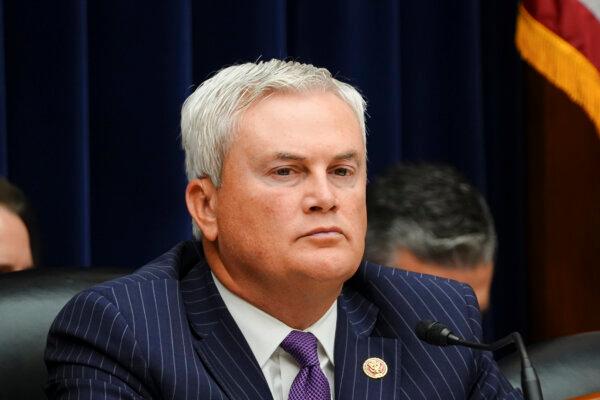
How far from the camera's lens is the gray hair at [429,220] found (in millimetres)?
2924

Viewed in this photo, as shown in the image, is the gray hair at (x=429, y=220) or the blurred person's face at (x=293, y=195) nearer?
the blurred person's face at (x=293, y=195)

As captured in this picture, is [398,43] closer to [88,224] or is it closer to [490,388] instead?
[88,224]

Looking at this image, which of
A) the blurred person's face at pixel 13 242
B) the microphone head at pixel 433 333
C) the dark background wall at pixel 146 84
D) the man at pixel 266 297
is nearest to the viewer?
the microphone head at pixel 433 333

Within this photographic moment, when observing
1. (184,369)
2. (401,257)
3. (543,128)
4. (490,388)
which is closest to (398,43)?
(543,128)

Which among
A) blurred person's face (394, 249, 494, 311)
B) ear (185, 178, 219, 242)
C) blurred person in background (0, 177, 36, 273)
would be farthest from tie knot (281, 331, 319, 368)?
blurred person in background (0, 177, 36, 273)

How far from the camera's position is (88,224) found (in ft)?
10.6

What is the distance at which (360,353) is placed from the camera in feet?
6.83

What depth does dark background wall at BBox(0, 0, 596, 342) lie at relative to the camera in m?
3.17

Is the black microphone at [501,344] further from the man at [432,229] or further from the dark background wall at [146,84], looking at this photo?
the dark background wall at [146,84]

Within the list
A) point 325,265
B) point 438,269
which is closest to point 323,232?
point 325,265

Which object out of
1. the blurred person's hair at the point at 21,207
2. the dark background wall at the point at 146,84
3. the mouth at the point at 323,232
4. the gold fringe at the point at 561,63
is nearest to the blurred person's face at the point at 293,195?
the mouth at the point at 323,232

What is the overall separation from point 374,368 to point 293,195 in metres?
0.35

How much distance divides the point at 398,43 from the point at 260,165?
1849mm

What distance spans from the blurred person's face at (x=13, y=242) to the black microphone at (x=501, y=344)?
1.33 metres
